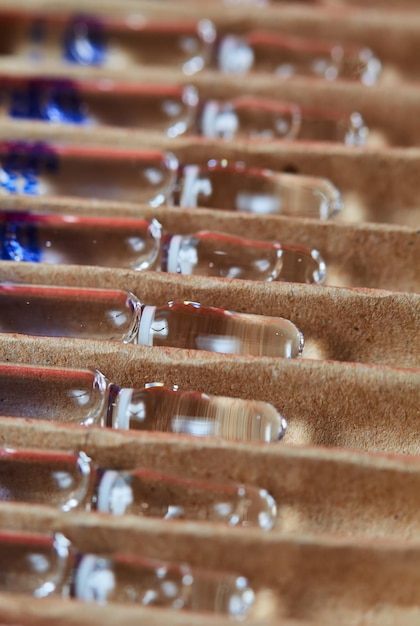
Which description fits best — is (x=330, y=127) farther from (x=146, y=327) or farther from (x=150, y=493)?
(x=150, y=493)

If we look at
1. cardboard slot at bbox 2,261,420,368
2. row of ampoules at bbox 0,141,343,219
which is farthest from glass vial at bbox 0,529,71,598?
row of ampoules at bbox 0,141,343,219

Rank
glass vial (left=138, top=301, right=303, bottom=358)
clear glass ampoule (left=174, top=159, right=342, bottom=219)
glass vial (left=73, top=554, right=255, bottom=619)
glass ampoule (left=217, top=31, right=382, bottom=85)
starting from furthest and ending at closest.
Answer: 1. glass ampoule (left=217, top=31, right=382, bottom=85)
2. clear glass ampoule (left=174, top=159, right=342, bottom=219)
3. glass vial (left=138, top=301, right=303, bottom=358)
4. glass vial (left=73, top=554, right=255, bottom=619)

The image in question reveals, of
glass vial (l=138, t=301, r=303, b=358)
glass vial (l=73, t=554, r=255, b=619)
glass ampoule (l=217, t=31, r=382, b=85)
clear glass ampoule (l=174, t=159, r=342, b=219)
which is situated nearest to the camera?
glass vial (l=73, t=554, r=255, b=619)

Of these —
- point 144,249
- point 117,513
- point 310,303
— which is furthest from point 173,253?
point 117,513

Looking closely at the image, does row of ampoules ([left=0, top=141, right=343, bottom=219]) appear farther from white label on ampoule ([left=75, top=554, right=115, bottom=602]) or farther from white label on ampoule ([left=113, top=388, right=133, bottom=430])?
white label on ampoule ([left=75, top=554, right=115, bottom=602])

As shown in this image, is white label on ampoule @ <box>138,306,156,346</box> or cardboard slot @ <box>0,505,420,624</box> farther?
white label on ampoule @ <box>138,306,156,346</box>

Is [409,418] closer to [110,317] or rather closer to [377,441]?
[377,441]

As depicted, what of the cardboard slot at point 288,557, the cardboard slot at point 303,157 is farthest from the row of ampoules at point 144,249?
the cardboard slot at point 288,557
